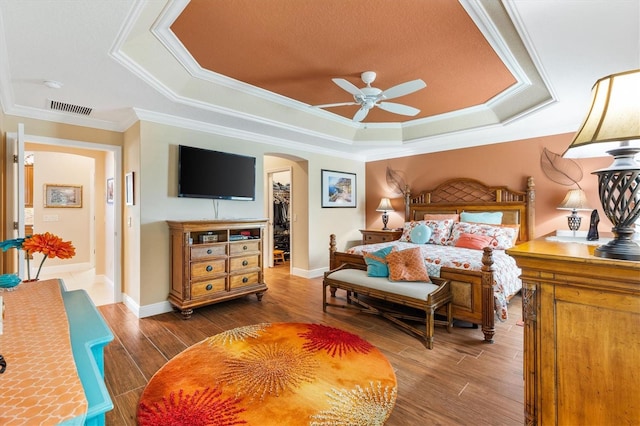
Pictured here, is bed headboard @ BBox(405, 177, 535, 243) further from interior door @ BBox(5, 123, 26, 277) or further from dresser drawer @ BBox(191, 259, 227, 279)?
interior door @ BBox(5, 123, 26, 277)

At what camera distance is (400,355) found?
2.62m

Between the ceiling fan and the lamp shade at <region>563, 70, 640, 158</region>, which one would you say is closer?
the lamp shade at <region>563, 70, 640, 158</region>

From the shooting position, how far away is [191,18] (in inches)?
88.4

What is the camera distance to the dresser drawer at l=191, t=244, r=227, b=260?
3539 millimetres

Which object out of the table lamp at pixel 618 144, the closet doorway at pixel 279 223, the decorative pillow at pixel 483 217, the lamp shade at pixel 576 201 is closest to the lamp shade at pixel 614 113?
the table lamp at pixel 618 144

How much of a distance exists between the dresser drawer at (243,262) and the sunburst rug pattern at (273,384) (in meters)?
1.12

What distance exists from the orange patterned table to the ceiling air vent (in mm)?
2829

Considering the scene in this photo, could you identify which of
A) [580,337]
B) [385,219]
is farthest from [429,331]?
[385,219]

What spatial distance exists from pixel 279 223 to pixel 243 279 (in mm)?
3297

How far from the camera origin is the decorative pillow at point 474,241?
13.2 ft

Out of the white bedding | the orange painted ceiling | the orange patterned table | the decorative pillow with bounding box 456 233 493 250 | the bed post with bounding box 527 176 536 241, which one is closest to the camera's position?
the orange patterned table

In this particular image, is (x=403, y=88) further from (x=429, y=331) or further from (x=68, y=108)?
(x=68, y=108)

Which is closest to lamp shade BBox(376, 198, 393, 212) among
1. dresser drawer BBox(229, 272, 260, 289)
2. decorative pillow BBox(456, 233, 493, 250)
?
decorative pillow BBox(456, 233, 493, 250)

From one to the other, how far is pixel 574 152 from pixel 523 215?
4.01m
